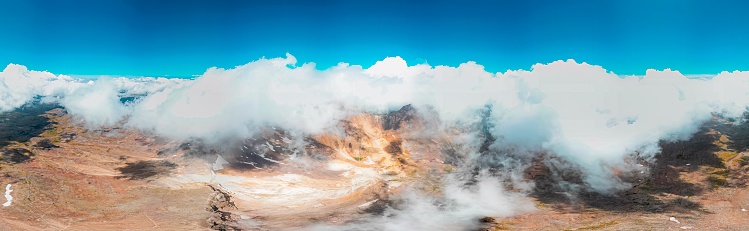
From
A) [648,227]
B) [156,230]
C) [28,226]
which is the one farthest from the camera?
[648,227]

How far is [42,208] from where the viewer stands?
19425 cm

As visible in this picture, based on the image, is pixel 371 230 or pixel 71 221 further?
pixel 371 230

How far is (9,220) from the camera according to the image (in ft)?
538

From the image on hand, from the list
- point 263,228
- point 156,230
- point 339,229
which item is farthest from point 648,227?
point 156,230

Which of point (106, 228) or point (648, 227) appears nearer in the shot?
point (106, 228)

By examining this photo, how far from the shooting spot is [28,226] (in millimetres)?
159875

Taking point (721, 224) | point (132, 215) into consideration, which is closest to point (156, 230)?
point (132, 215)

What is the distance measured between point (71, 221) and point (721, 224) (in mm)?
273546

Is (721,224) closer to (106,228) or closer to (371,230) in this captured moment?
(371,230)

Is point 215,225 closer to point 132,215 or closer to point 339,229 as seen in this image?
point 132,215

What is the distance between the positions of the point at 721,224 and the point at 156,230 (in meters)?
236

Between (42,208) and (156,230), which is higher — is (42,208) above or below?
above

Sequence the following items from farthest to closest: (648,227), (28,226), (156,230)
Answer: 1. (648,227)
2. (156,230)
3. (28,226)

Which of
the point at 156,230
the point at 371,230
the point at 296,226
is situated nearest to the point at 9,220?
the point at 156,230
